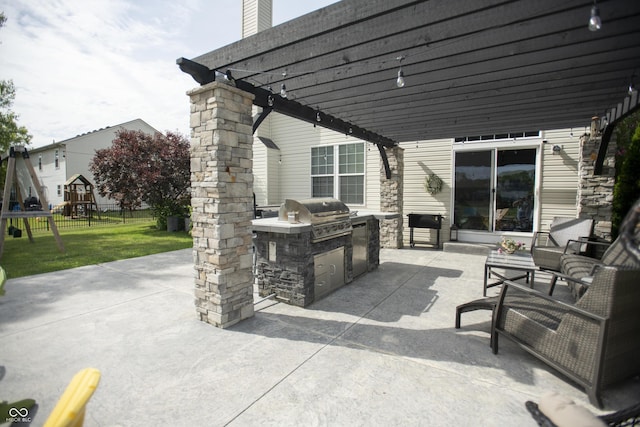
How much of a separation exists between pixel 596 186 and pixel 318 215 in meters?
5.95

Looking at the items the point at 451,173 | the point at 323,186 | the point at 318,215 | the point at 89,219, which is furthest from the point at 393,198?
the point at 89,219

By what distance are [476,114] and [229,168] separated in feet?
14.9

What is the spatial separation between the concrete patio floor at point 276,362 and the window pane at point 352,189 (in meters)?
5.65

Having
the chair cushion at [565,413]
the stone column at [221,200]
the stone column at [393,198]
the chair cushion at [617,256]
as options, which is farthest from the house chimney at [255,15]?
the chair cushion at [565,413]

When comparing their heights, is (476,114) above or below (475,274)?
above

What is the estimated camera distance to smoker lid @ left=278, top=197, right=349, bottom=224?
4.12 m

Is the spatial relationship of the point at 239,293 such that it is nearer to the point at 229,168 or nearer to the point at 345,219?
the point at 229,168

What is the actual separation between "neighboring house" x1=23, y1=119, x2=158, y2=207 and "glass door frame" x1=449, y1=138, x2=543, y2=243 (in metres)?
19.4

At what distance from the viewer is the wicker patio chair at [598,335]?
2.06 meters

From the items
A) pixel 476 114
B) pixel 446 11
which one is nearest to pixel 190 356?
pixel 446 11

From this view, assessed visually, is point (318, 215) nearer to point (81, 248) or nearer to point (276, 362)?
point (276, 362)

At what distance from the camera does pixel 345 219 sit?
4.80m

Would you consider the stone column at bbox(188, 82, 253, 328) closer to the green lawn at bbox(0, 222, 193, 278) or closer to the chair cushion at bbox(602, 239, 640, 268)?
the chair cushion at bbox(602, 239, 640, 268)

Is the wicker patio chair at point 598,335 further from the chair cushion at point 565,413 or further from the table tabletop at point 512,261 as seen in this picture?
the table tabletop at point 512,261
